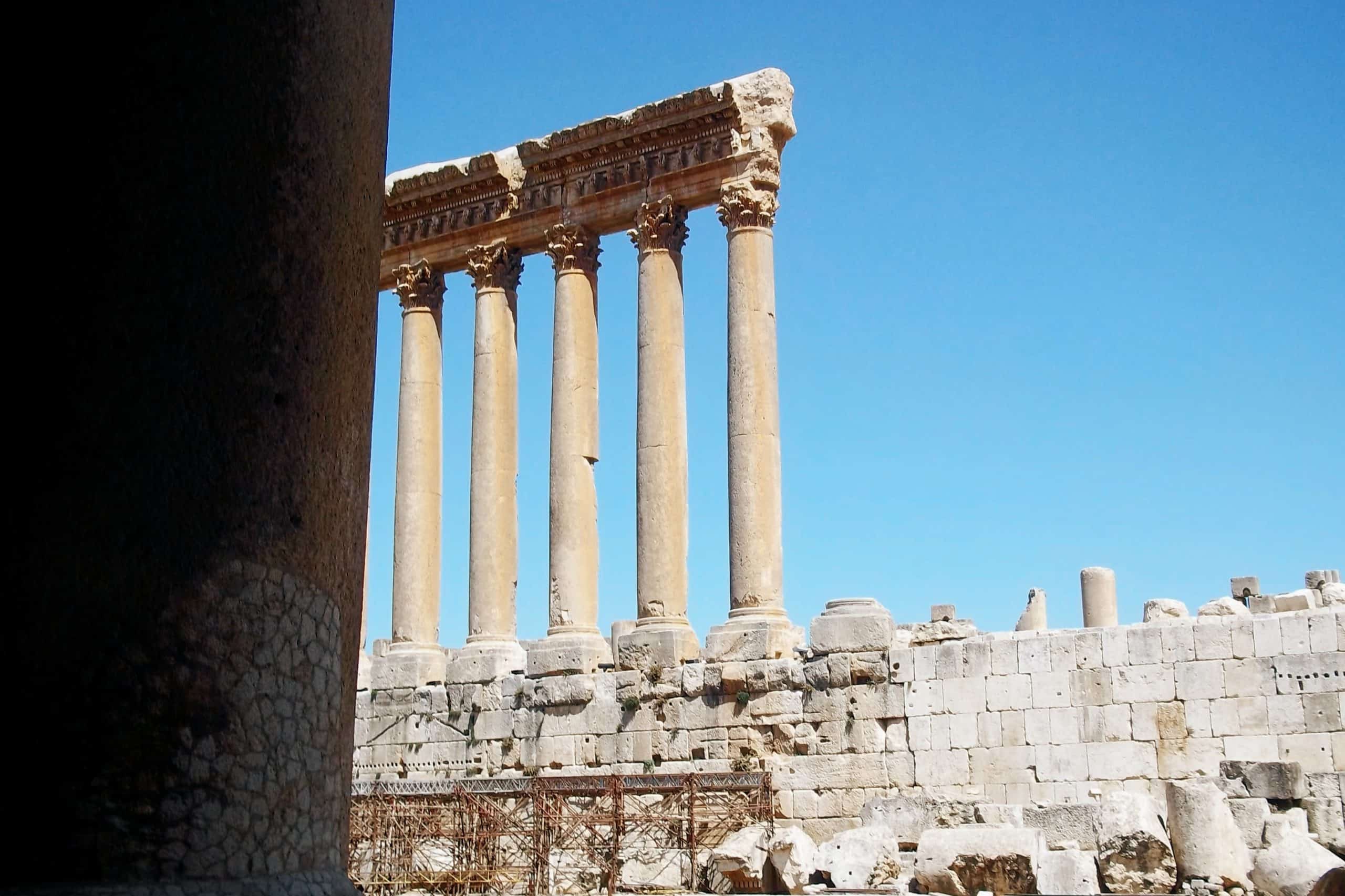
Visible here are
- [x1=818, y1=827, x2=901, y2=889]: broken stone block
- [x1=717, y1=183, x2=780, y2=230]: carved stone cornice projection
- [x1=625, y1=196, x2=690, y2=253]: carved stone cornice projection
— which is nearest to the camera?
[x1=818, y1=827, x2=901, y2=889]: broken stone block

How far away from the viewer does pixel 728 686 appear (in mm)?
21578

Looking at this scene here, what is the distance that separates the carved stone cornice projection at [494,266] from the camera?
84.8 feet

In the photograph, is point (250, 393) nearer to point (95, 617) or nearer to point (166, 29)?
point (95, 617)

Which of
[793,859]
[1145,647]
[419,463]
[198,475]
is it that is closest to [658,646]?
[793,859]

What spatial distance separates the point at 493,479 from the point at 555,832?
6.58 m

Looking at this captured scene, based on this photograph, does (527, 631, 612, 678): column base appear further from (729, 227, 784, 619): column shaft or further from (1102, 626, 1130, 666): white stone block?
(1102, 626, 1130, 666): white stone block

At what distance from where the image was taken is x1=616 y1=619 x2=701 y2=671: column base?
22.3 meters

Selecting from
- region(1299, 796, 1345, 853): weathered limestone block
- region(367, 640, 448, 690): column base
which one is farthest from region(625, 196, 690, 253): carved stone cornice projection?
region(1299, 796, 1345, 853): weathered limestone block

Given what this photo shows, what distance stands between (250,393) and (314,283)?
1.05 feet

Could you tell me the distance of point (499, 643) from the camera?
2434 centimetres

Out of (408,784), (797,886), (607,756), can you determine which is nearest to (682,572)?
(607,756)

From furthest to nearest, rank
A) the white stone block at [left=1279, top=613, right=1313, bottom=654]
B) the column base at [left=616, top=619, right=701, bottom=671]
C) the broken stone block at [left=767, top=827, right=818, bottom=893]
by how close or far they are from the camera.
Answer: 1. the column base at [left=616, top=619, right=701, bottom=671]
2. the white stone block at [left=1279, top=613, right=1313, bottom=654]
3. the broken stone block at [left=767, top=827, right=818, bottom=893]

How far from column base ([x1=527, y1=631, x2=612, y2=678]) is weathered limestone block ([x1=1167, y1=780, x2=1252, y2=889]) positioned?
9658mm

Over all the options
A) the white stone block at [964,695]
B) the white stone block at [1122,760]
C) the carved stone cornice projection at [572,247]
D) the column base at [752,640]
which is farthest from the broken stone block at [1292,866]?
the carved stone cornice projection at [572,247]
